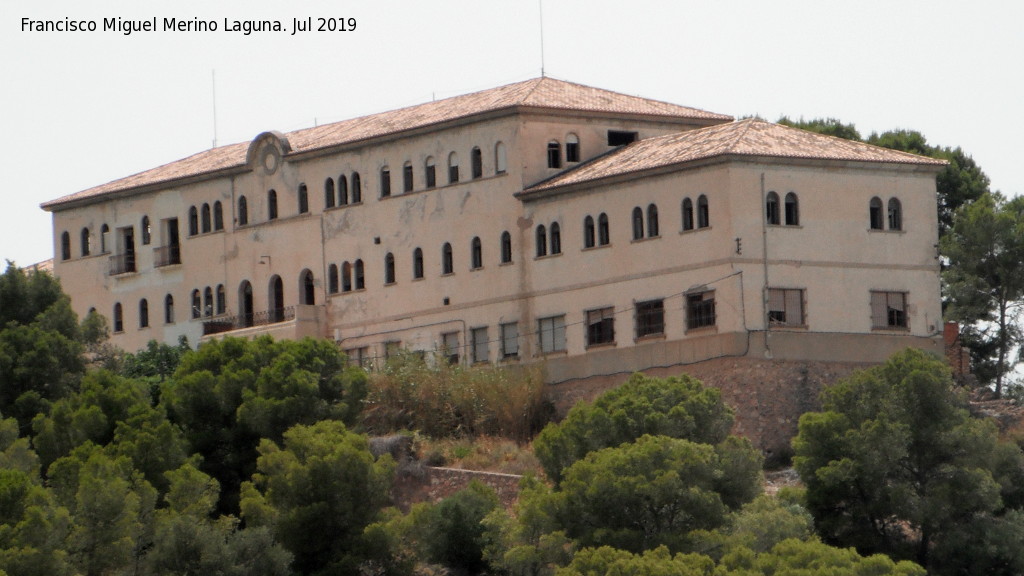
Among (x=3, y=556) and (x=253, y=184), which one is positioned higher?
(x=253, y=184)

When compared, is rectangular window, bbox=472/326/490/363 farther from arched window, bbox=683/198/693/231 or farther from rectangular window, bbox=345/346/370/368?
arched window, bbox=683/198/693/231

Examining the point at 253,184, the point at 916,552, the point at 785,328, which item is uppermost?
the point at 253,184

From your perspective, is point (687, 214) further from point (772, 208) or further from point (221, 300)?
point (221, 300)

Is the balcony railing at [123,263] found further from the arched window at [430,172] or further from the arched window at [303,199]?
the arched window at [430,172]

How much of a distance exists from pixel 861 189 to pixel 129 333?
27.2 metres

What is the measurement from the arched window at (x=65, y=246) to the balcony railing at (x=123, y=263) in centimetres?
267

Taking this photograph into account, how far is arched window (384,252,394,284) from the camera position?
2995 inches

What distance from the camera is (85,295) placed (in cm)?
8606

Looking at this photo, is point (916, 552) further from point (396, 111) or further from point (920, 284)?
point (396, 111)

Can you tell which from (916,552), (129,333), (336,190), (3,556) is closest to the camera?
(3,556)

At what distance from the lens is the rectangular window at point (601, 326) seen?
69375mm

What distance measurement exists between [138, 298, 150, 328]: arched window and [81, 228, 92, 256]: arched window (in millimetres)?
3186

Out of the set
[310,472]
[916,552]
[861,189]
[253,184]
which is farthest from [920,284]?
[253,184]

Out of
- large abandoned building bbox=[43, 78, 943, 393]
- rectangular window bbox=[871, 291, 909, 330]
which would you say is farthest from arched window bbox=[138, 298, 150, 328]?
rectangular window bbox=[871, 291, 909, 330]
